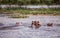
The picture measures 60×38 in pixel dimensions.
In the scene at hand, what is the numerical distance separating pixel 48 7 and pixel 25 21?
226 millimetres

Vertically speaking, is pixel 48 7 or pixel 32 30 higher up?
pixel 48 7

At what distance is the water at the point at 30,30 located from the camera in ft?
4.71

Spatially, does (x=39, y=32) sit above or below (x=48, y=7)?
below

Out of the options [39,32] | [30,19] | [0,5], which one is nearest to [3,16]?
[0,5]

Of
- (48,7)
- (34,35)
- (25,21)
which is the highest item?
(48,7)

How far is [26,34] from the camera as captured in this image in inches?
56.7

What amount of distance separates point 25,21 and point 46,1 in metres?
0.25

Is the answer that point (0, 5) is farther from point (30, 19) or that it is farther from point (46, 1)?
point (46, 1)

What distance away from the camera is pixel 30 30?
57.9 inches

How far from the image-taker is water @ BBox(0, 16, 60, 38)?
1436mm

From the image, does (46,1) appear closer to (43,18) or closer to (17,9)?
(43,18)

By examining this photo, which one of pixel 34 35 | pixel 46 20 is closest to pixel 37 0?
pixel 46 20

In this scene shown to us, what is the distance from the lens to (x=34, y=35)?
4.73ft

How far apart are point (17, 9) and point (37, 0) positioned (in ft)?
0.61
